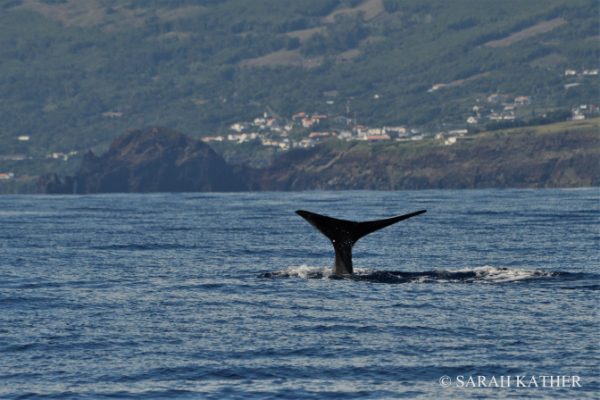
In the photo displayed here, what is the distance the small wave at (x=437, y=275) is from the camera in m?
51.5

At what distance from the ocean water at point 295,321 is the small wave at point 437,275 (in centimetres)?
10

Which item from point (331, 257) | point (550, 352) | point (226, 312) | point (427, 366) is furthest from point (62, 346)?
point (331, 257)

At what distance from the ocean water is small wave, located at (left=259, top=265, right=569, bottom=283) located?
10 cm

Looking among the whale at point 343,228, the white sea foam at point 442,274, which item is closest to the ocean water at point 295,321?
the white sea foam at point 442,274

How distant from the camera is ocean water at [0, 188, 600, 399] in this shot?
32562mm

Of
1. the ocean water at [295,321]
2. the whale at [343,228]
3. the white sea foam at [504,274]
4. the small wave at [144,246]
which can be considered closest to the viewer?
the ocean water at [295,321]

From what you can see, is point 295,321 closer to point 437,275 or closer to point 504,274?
point 437,275

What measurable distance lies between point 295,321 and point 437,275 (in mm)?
13203

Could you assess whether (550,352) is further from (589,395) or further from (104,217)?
(104,217)

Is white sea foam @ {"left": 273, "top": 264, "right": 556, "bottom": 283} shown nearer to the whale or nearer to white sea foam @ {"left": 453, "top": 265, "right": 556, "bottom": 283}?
white sea foam @ {"left": 453, "top": 265, "right": 556, "bottom": 283}

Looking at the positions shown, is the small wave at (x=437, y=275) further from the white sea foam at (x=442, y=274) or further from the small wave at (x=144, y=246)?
the small wave at (x=144, y=246)

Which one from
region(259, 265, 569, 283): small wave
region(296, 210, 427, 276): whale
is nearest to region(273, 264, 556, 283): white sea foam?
region(259, 265, 569, 283): small wave

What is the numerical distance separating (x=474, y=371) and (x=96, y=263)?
3415 centimetres

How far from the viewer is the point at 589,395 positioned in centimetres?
3064
